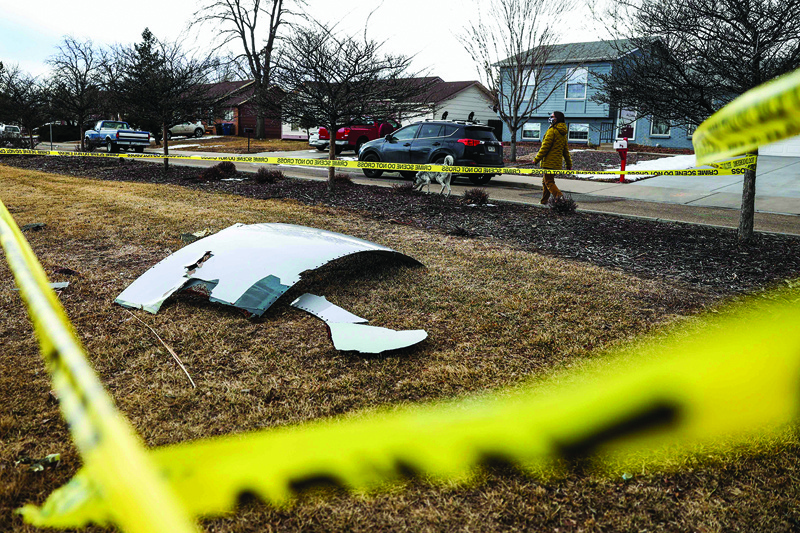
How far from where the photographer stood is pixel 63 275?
215 inches

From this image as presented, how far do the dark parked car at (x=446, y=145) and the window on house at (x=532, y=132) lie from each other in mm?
22485

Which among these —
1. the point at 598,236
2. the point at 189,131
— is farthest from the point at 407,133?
the point at 189,131

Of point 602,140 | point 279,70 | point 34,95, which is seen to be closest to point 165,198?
point 279,70

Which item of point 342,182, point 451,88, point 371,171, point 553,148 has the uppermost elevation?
point 451,88

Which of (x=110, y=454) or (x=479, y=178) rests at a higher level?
(x=479, y=178)

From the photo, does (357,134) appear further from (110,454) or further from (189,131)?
(189,131)

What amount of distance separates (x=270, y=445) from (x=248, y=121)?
49.2 meters

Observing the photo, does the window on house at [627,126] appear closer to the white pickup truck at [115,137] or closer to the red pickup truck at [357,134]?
the red pickup truck at [357,134]

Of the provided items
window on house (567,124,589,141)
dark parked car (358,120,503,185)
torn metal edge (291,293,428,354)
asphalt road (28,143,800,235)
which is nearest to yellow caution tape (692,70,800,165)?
torn metal edge (291,293,428,354)

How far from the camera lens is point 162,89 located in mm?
16766

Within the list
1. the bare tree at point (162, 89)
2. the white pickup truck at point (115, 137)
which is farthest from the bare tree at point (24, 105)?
the bare tree at point (162, 89)

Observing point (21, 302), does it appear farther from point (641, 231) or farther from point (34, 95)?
point (34, 95)

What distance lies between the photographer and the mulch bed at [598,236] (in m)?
6.18

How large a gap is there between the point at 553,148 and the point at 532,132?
26348 millimetres
